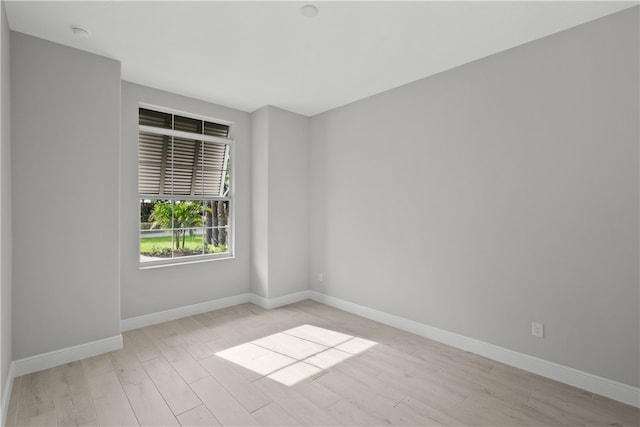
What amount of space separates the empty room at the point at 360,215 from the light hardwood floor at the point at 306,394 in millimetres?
19

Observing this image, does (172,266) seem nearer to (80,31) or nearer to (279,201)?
(279,201)

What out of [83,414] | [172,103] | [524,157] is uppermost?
[172,103]

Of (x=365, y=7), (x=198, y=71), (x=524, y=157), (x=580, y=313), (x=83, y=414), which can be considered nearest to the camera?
(x=83, y=414)

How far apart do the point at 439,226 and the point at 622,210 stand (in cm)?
139

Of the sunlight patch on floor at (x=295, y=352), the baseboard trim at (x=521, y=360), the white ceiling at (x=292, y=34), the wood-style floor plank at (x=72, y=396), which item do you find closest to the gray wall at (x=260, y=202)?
the white ceiling at (x=292, y=34)

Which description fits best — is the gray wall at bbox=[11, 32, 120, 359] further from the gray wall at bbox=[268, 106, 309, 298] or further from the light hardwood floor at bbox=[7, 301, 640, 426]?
the gray wall at bbox=[268, 106, 309, 298]

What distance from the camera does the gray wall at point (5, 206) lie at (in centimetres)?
211

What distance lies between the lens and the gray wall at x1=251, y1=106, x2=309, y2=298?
434 centimetres

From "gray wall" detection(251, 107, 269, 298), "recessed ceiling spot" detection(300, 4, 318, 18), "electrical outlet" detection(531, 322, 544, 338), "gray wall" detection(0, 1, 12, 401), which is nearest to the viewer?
"gray wall" detection(0, 1, 12, 401)

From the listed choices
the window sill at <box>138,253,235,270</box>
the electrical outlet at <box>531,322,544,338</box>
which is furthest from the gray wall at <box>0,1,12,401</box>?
the electrical outlet at <box>531,322,544,338</box>

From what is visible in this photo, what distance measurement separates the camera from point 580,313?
2.44 m

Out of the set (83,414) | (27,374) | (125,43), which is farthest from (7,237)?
(125,43)

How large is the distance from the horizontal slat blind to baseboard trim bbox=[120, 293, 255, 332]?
1405mm

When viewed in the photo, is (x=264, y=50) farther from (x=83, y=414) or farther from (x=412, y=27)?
(x=83, y=414)
